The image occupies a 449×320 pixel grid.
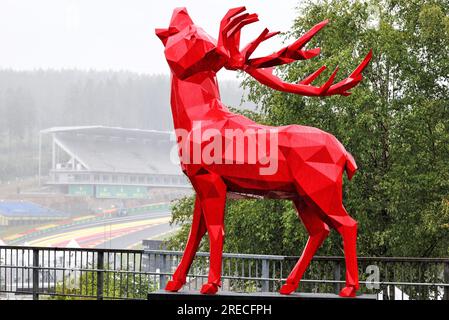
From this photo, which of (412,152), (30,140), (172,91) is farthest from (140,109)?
(172,91)

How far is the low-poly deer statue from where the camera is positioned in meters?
6.44

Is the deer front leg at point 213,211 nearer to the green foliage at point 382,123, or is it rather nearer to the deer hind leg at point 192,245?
the deer hind leg at point 192,245

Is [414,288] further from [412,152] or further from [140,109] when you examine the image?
[140,109]

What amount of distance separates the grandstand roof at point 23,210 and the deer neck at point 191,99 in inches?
1661

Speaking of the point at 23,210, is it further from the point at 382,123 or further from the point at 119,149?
the point at 382,123

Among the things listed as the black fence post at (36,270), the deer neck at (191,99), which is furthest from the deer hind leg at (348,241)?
the black fence post at (36,270)

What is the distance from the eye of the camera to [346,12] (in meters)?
16.9

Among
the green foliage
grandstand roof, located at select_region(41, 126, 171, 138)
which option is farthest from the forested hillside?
the green foliage

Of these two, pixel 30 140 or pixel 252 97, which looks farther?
pixel 30 140

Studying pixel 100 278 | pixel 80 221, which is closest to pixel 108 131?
pixel 80 221

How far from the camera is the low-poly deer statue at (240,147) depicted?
253 inches

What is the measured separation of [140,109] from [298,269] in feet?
139
